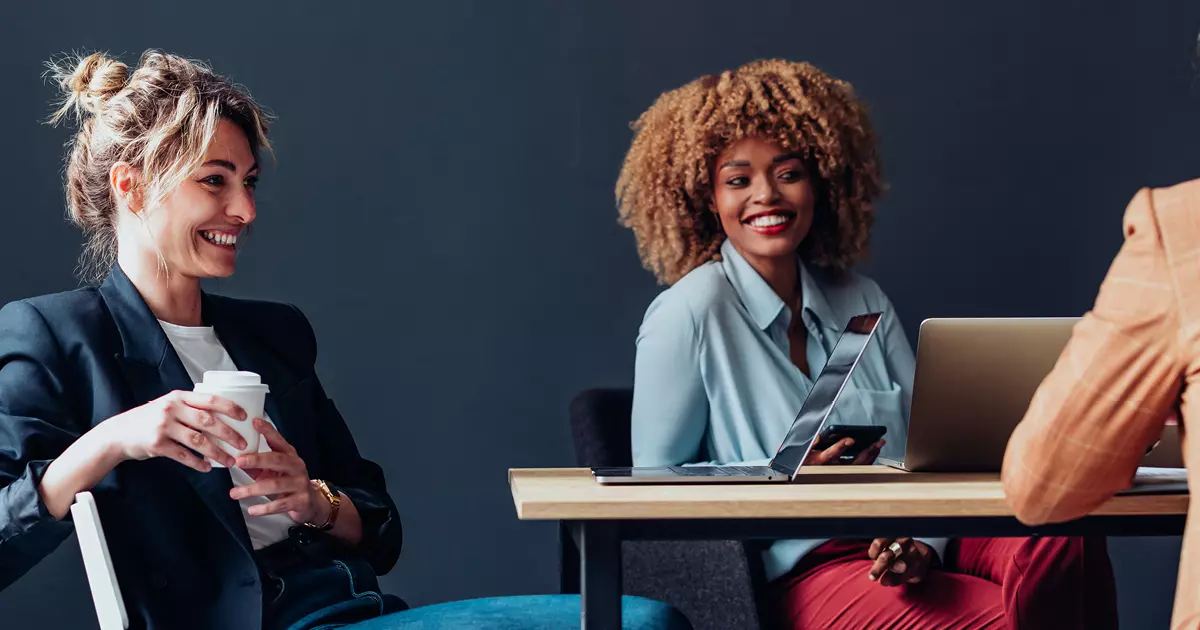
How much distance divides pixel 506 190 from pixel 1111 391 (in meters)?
2.10

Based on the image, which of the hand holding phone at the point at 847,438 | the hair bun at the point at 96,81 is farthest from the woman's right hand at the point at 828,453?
the hair bun at the point at 96,81

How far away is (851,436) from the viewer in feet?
6.64

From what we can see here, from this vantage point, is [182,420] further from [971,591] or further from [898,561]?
[971,591]

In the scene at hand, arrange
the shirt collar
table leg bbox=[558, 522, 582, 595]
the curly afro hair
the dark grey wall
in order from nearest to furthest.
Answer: table leg bbox=[558, 522, 582, 595]
the shirt collar
the curly afro hair
the dark grey wall

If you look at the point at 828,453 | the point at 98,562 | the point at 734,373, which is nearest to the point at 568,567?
the point at 734,373

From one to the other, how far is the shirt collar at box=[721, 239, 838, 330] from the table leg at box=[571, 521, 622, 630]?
1.14 metres

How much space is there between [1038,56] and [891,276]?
71 centimetres

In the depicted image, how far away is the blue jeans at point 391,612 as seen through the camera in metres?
1.60

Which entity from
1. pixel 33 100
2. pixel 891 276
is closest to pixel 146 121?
pixel 33 100

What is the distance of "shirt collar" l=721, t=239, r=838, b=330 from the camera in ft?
8.15

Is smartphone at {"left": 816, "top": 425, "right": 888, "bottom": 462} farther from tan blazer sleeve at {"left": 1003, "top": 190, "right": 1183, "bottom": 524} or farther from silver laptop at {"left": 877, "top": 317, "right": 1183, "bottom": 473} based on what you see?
tan blazer sleeve at {"left": 1003, "top": 190, "right": 1183, "bottom": 524}

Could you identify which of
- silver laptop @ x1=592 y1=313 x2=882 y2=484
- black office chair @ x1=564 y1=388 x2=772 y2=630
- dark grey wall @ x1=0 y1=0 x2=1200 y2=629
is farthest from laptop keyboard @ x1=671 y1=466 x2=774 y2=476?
dark grey wall @ x1=0 y1=0 x2=1200 y2=629

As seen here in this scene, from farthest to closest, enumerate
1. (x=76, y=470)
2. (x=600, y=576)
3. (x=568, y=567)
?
1. (x=568, y=567)
2. (x=76, y=470)
3. (x=600, y=576)

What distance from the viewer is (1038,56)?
3.39 meters
